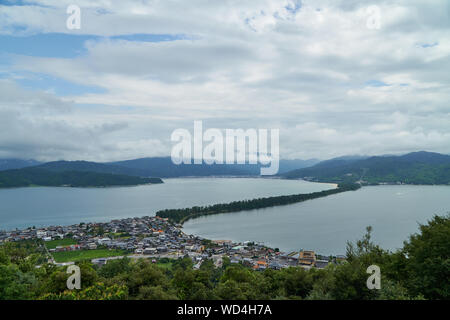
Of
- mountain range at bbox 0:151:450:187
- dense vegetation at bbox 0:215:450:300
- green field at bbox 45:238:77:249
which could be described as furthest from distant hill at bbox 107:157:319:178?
dense vegetation at bbox 0:215:450:300

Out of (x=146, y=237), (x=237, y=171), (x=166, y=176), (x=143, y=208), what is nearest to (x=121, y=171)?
(x=166, y=176)

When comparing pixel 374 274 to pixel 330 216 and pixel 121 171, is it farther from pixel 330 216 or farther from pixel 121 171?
pixel 121 171

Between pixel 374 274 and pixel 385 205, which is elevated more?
pixel 374 274

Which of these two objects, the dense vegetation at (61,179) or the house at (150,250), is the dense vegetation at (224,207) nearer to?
the house at (150,250)

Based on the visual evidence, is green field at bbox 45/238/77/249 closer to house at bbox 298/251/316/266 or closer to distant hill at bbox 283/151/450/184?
house at bbox 298/251/316/266

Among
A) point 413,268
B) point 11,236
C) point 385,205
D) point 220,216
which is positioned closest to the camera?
point 413,268

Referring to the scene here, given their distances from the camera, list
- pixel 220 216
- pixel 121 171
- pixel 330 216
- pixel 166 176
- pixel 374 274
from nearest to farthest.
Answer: pixel 374 274
pixel 330 216
pixel 220 216
pixel 121 171
pixel 166 176

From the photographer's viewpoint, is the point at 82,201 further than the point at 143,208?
Yes
